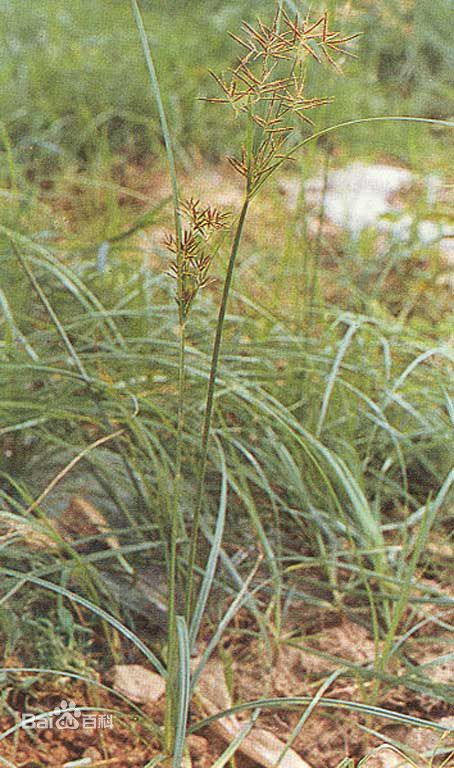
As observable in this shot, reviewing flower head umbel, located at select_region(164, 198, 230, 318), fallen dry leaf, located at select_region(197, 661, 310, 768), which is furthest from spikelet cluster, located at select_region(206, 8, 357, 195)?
fallen dry leaf, located at select_region(197, 661, 310, 768)

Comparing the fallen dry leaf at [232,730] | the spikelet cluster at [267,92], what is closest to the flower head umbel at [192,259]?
the spikelet cluster at [267,92]

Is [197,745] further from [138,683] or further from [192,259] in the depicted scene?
[192,259]

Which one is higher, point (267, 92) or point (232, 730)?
point (267, 92)

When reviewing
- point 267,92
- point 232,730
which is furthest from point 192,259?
point 232,730

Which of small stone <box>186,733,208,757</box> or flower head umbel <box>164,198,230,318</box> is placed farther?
small stone <box>186,733,208,757</box>

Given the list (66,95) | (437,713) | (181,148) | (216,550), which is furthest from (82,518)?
(66,95)

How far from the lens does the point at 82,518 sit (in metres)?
1.35

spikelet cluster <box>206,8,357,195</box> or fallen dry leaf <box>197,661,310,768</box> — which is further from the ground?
spikelet cluster <box>206,8,357,195</box>

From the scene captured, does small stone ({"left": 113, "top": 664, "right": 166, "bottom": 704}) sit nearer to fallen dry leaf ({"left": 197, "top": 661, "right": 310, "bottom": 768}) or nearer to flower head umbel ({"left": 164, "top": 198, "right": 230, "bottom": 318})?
fallen dry leaf ({"left": 197, "top": 661, "right": 310, "bottom": 768})

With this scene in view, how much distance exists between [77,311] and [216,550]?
69cm

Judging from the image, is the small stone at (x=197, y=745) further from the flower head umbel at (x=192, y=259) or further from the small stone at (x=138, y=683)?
the flower head umbel at (x=192, y=259)

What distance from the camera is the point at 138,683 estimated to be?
1.16 metres

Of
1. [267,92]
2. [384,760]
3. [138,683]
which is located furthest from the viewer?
[138,683]

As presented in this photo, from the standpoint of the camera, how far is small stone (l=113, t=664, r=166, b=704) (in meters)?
1.15
